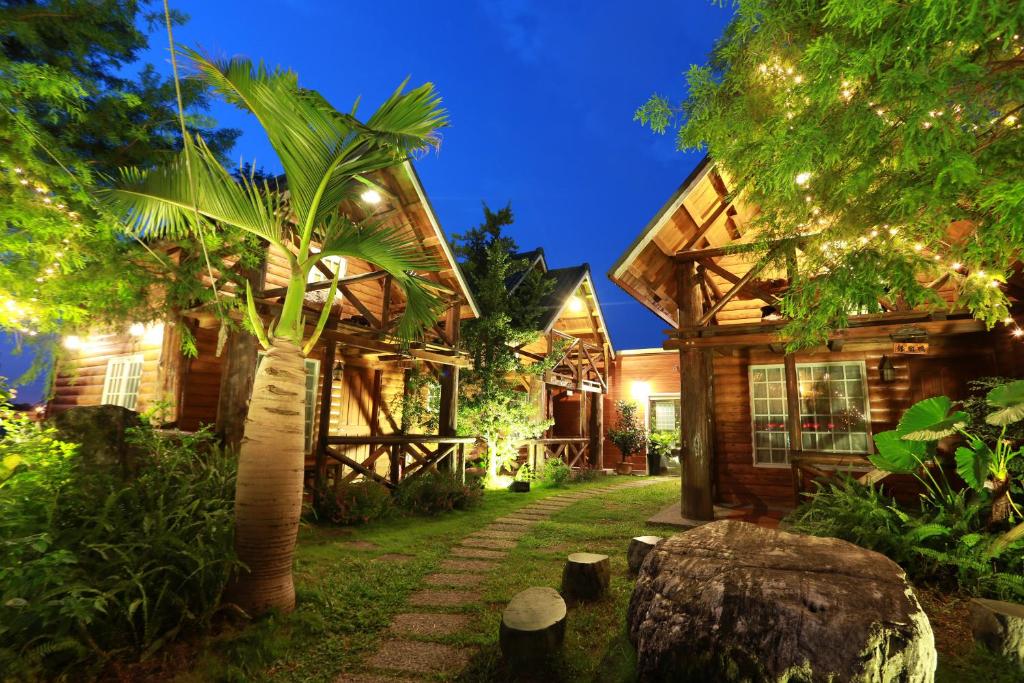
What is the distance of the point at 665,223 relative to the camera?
7703mm

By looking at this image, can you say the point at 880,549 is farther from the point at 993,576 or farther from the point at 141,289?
the point at 141,289

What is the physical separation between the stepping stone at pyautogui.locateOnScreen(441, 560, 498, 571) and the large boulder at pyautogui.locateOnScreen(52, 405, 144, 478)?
10.6 feet

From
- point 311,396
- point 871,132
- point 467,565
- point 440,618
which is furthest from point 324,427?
point 871,132

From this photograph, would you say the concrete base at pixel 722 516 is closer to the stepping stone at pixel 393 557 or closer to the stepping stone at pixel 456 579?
the stepping stone at pixel 456 579

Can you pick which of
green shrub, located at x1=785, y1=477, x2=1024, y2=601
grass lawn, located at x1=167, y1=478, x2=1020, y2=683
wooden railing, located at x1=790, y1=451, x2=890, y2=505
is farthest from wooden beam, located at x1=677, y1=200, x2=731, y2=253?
grass lawn, located at x1=167, y1=478, x2=1020, y2=683

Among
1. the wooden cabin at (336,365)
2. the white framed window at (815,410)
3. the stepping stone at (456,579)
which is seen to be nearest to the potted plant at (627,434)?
the white framed window at (815,410)

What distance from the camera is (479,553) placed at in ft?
19.6

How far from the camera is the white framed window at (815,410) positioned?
9.19 metres

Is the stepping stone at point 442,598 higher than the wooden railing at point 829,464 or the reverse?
the reverse

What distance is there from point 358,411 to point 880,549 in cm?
1023

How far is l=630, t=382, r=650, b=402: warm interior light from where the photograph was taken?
61.4ft

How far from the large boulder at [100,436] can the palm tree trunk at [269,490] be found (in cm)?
194

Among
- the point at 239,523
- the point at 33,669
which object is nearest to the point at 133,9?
the point at 239,523

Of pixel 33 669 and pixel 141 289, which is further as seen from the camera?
pixel 141 289
